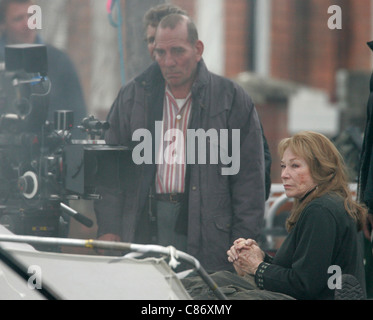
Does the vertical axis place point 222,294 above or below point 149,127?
below

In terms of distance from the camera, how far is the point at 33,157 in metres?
3.60

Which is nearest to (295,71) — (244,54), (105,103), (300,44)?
(300,44)

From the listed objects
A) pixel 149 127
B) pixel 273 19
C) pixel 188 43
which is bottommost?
pixel 149 127

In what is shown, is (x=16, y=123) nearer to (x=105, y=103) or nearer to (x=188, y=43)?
(x=188, y=43)

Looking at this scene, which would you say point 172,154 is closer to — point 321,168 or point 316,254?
point 321,168

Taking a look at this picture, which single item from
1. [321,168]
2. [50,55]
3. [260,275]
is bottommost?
[260,275]

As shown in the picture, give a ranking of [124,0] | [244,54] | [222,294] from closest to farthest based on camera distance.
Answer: [222,294], [124,0], [244,54]

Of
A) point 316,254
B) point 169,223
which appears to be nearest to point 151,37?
point 169,223

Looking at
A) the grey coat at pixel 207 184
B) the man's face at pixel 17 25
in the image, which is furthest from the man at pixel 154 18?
the man's face at pixel 17 25

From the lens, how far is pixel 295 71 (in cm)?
1080

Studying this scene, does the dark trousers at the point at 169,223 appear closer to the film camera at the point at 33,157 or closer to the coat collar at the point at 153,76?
the film camera at the point at 33,157

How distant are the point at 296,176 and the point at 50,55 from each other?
57.6 inches

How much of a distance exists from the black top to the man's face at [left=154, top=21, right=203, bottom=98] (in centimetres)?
Answer: 109

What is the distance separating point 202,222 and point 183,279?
759 mm
